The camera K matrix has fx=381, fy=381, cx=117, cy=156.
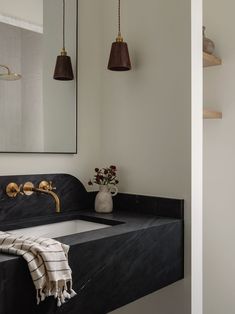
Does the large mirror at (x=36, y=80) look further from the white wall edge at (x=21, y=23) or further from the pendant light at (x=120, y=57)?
the pendant light at (x=120, y=57)

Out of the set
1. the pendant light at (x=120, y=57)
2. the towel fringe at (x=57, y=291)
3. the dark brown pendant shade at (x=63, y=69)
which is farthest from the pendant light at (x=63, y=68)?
the towel fringe at (x=57, y=291)

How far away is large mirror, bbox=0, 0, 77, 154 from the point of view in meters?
1.82

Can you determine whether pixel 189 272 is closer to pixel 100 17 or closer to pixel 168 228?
pixel 168 228

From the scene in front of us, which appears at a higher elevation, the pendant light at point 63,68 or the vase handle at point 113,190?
the pendant light at point 63,68

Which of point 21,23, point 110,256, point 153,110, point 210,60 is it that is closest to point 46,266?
point 110,256

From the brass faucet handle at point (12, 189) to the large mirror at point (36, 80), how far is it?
172mm

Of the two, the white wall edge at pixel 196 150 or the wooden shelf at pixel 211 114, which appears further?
the wooden shelf at pixel 211 114

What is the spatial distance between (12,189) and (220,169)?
145 cm

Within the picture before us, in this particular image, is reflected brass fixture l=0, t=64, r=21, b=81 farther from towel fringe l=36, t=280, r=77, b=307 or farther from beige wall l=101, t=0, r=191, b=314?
towel fringe l=36, t=280, r=77, b=307

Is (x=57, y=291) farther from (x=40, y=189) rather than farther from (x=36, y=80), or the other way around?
(x=36, y=80)

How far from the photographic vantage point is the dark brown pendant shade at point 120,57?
78.1 inches

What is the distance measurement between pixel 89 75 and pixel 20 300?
140 cm

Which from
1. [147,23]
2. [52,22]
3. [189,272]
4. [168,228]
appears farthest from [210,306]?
[52,22]

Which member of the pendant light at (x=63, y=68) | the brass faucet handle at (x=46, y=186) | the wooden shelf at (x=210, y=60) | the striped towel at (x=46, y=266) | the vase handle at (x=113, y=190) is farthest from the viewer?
the wooden shelf at (x=210, y=60)
